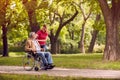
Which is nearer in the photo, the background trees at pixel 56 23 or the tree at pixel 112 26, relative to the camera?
the tree at pixel 112 26

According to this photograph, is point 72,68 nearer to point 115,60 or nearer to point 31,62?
point 31,62

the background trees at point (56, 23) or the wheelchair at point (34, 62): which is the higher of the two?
the background trees at point (56, 23)

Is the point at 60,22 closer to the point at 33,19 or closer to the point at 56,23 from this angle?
the point at 56,23

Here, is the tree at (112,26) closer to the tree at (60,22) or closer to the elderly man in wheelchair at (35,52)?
the elderly man in wheelchair at (35,52)

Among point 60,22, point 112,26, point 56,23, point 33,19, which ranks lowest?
point 112,26

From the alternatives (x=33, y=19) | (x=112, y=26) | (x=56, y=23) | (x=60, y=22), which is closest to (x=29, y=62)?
(x=112, y=26)

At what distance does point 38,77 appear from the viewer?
47.2 ft

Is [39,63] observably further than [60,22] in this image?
No

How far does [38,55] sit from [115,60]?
657cm

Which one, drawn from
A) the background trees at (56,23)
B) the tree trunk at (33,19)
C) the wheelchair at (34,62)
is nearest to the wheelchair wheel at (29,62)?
the wheelchair at (34,62)

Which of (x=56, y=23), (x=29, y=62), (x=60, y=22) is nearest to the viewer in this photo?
(x=29, y=62)

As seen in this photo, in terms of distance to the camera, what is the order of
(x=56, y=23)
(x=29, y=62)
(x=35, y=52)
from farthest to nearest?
(x=56, y=23) < (x=29, y=62) < (x=35, y=52)

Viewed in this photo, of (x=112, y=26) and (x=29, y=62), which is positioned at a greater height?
(x=112, y=26)

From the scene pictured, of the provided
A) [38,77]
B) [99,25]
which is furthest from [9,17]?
[38,77]
